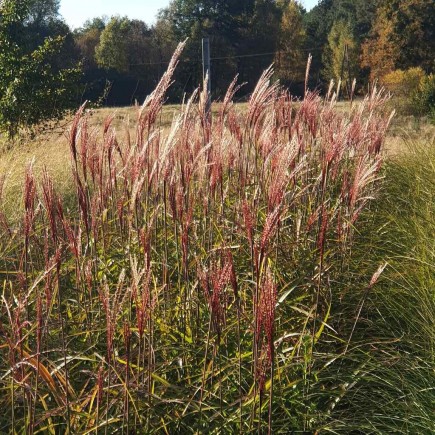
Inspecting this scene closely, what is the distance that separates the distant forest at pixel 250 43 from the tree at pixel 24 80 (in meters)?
9.56

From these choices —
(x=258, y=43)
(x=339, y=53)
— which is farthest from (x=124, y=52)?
(x=258, y=43)

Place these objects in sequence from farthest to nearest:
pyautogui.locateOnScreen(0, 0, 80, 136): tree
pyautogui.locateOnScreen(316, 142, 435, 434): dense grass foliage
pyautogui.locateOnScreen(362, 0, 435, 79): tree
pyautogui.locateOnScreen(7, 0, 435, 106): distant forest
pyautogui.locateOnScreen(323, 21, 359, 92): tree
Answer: pyautogui.locateOnScreen(323, 21, 359, 92): tree
pyautogui.locateOnScreen(362, 0, 435, 79): tree
pyautogui.locateOnScreen(7, 0, 435, 106): distant forest
pyautogui.locateOnScreen(0, 0, 80, 136): tree
pyautogui.locateOnScreen(316, 142, 435, 434): dense grass foliage

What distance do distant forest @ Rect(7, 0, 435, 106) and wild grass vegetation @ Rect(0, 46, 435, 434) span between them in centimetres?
1729

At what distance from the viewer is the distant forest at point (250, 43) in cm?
2897

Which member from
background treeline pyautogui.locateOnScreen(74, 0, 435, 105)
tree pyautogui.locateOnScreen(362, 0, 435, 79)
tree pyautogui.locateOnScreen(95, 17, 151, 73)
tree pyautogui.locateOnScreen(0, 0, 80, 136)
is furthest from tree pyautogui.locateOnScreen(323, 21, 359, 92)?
tree pyautogui.locateOnScreen(0, 0, 80, 136)

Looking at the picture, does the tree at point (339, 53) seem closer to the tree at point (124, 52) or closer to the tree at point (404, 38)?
the tree at point (404, 38)

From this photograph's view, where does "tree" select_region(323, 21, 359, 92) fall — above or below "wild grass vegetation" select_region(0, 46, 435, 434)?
below

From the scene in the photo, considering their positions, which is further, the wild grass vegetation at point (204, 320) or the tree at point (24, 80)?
the tree at point (24, 80)

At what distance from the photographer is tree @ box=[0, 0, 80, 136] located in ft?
31.2

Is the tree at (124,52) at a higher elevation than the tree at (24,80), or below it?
below

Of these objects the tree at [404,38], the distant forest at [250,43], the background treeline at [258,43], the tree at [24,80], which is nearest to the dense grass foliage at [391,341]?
the tree at [24,80]

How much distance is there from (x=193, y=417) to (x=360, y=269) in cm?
141

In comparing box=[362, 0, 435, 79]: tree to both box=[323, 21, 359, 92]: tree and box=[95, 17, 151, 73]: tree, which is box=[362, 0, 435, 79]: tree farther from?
box=[95, 17, 151, 73]: tree

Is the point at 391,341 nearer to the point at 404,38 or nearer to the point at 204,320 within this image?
the point at 204,320
